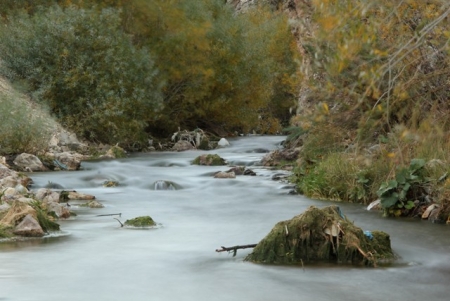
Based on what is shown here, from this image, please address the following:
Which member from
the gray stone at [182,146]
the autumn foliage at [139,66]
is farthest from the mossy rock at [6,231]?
the gray stone at [182,146]

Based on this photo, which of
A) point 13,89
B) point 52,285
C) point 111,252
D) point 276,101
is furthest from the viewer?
point 276,101

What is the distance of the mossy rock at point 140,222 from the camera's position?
12273 mm

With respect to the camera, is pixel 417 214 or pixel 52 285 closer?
pixel 52 285

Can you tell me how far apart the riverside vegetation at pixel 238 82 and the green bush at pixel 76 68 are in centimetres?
5

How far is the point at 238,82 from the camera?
1442 inches

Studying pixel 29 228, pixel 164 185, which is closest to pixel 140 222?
pixel 29 228

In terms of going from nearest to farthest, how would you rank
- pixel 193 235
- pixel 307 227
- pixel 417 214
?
pixel 307 227
pixel 193 235
pixel 417 214

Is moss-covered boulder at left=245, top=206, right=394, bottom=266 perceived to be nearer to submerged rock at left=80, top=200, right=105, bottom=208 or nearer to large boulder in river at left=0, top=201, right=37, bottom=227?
large boulder in river at left=0, top=201, right=37, bottom=227

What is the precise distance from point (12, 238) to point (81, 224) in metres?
1.78

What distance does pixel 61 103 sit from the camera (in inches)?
1119

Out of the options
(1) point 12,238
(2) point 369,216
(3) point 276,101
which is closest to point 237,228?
(2) point 369,216

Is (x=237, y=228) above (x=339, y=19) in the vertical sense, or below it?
below

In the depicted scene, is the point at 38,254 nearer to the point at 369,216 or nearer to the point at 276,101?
the point at 369,216

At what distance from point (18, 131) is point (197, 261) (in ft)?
41.5
